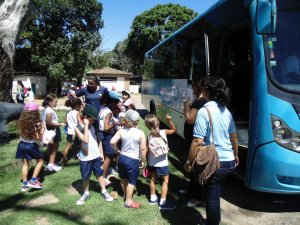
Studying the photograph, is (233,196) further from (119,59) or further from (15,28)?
(119,59)

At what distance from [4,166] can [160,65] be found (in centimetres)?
661

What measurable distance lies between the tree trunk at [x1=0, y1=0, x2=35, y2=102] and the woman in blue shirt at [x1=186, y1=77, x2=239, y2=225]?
730 centimetres

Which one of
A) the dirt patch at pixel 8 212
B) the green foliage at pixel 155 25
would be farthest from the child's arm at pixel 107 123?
the green foliage at pixel 155 25

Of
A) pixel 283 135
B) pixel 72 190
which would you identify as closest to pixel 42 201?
pixel 72 190

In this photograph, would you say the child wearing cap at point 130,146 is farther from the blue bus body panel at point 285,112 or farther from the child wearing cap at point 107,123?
the blue bus body panel at point 285,112

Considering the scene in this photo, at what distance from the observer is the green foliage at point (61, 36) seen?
2727cm

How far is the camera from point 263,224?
4.46 metres

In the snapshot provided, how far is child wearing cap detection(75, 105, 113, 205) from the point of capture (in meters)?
4.86

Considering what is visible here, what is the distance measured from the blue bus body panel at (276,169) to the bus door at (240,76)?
1.33 feet

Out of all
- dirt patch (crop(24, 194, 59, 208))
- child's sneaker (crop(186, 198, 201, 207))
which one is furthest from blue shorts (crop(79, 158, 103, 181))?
child's sneaker (crop(186, 198, 201, 207))

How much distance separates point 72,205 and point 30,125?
1333 millimetres

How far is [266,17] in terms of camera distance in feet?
13.7

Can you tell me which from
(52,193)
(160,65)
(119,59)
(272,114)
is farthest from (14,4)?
(119,59)

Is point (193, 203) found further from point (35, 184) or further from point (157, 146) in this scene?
point (35, 184)
